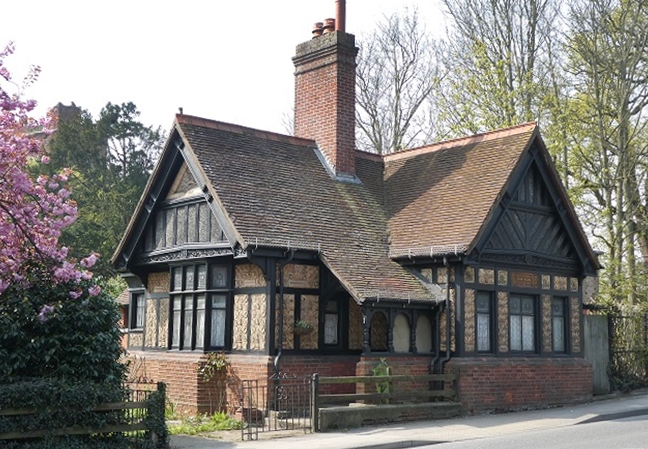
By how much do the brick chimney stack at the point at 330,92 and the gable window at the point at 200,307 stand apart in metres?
5.06

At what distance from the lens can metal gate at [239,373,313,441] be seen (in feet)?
52.7

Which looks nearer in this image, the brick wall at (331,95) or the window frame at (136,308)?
the brick wall at (331,95)

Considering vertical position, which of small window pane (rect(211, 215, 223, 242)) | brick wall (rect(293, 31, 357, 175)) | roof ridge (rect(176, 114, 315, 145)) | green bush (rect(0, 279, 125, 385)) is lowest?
green bush (rect(0, 279, 125, 385))

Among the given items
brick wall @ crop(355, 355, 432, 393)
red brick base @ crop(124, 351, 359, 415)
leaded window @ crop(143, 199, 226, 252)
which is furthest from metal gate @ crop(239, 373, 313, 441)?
leaded window @ crop(143, 199, 226, 252)

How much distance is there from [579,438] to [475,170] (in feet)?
28.5

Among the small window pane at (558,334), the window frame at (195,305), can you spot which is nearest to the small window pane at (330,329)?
the window frame at (195,305)

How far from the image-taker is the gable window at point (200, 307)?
18.7 meters

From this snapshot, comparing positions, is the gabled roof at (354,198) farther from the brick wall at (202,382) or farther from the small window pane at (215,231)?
the brick wall at (202,382)

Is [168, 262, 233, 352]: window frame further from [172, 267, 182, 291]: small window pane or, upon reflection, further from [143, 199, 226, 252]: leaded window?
[143, 199, 226, 252]: leaded window

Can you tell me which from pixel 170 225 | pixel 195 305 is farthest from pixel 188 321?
pixel 170 225

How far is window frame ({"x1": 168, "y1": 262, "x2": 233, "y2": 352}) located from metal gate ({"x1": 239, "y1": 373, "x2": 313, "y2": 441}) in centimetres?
165

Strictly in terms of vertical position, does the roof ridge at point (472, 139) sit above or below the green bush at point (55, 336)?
above

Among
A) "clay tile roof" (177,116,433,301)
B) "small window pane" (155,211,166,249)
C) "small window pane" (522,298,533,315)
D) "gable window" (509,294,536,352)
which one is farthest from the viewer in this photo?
"small window pane" (155,211,166,249)

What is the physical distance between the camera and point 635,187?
93.4 feet
